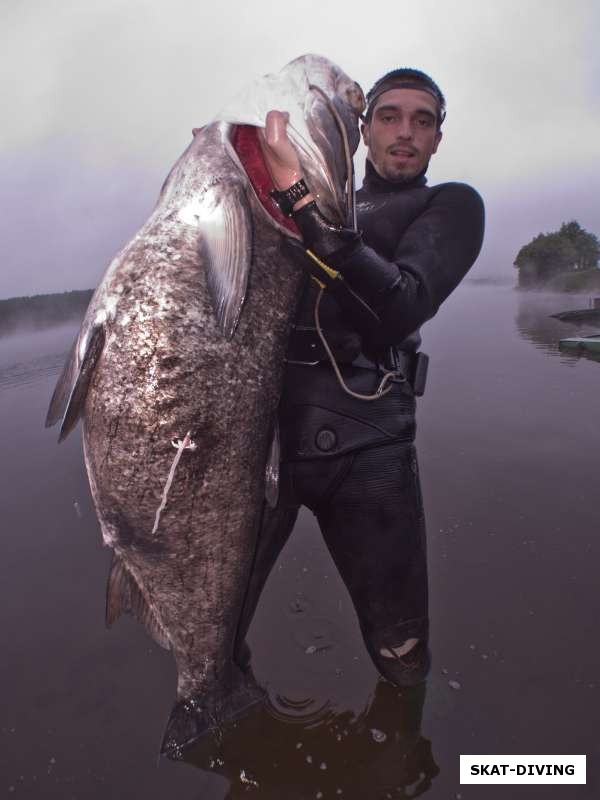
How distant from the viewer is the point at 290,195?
2.01 meters

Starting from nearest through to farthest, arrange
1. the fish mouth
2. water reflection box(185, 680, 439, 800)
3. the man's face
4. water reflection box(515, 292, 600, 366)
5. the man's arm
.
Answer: the man's arm → the fish mouth → water reflection box(185, 680, 439, 800) → the man's face → water reflection box(515, 292, 600, 366)

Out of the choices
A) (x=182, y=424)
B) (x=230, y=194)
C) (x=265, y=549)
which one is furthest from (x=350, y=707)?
(x=230, y=194)

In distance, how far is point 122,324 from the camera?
2.07 meters

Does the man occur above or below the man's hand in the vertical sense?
below

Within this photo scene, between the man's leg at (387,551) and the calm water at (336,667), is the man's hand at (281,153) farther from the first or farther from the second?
the calm water at (336,667)

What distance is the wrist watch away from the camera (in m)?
1.99

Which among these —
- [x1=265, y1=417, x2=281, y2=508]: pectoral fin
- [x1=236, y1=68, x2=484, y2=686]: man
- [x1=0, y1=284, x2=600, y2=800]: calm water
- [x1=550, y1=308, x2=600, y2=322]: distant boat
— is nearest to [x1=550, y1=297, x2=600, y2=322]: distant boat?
[x1=550, y1=308, x2=600, y2=322]: distant boat

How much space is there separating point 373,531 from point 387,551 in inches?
4.9

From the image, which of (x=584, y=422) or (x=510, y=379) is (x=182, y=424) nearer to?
(x=584, y=422)

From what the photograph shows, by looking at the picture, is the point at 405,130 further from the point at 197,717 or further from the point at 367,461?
the point at 197,717

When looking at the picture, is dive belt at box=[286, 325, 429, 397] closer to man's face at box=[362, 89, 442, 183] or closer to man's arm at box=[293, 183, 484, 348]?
man's arm at box=[293, 183, 484, 348]

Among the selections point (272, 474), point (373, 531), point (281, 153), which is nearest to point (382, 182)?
point (281, 153)

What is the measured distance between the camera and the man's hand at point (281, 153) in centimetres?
201

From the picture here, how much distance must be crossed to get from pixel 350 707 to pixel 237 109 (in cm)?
348
